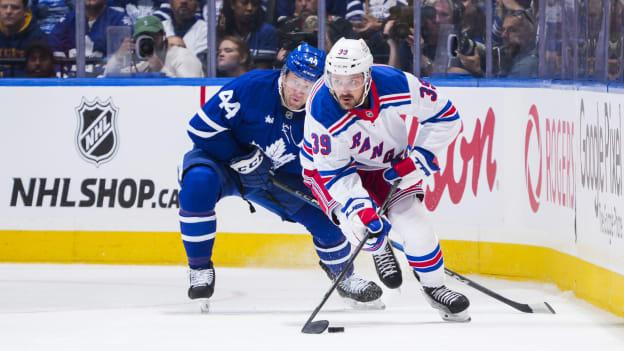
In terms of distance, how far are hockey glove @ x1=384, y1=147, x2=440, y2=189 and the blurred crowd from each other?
5.88ft

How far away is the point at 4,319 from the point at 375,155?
5.06 ft

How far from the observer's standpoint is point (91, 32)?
6453mm

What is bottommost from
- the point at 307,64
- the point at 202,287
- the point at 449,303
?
the point at 202,287

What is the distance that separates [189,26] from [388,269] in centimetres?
233

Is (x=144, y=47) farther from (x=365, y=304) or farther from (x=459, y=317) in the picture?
(x=459, y=317)

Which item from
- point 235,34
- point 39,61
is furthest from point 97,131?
point 235,34

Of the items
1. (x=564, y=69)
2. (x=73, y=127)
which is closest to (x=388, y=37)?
(x=564, y=69)

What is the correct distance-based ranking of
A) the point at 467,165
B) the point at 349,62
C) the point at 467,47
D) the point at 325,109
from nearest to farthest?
the point at 349,62 < the point at 325,109 < the point at 467,165 < the point at 467,47

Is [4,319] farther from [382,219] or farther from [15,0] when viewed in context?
[15,0]

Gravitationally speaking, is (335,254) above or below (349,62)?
below

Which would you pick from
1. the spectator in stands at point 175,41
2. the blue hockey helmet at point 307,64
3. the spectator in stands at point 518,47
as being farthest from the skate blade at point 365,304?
the spectator in stands at point 175,41

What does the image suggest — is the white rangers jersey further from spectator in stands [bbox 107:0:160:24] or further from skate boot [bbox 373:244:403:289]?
spectator in stands [bbox 107:0:160:24]

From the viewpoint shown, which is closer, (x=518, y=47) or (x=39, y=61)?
(x=518, y=47)

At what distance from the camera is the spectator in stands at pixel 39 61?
643cm
